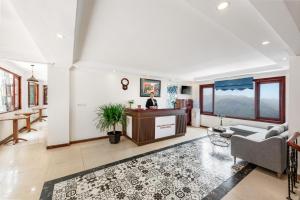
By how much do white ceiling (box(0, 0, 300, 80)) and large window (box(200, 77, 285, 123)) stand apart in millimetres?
1957

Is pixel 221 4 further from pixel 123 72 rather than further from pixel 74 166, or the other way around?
pixel 123 72

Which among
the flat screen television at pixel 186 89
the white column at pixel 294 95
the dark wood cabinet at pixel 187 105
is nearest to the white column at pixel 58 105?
the dark wood cabinet at pixel 187 105

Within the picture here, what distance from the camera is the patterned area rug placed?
77.2 inches

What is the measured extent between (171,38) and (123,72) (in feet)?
9.33

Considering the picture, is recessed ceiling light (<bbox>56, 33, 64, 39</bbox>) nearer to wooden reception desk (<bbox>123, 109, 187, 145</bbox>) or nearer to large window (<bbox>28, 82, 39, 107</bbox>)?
wooden reception desk (<bbox>123, 109, 187, 145</bbox>)

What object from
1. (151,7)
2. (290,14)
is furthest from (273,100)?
(151,7)

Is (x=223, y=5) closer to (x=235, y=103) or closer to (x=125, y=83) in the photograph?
(x=125, y=83)

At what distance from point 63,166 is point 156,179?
199cm

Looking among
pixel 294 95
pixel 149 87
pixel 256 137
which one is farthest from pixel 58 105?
pixel 294 95

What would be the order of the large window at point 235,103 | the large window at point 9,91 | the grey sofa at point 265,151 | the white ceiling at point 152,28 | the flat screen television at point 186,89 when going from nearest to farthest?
the white ceiling at point 152,28
the grey sofa at point 265,151
the large window at point 9,91
the large window at point 235,103
the flat screen television at point 186,89

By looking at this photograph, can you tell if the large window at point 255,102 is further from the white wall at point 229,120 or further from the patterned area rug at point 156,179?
the patterned area rug at point 156,179

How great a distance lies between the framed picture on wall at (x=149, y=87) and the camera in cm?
546

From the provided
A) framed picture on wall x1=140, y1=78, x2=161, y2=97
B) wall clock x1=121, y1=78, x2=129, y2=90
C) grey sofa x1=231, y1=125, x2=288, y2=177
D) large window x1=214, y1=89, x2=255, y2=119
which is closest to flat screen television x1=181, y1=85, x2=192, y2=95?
large window x1=214, y1=89, x2=255, y2=119

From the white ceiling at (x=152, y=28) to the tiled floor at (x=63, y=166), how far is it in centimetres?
238
